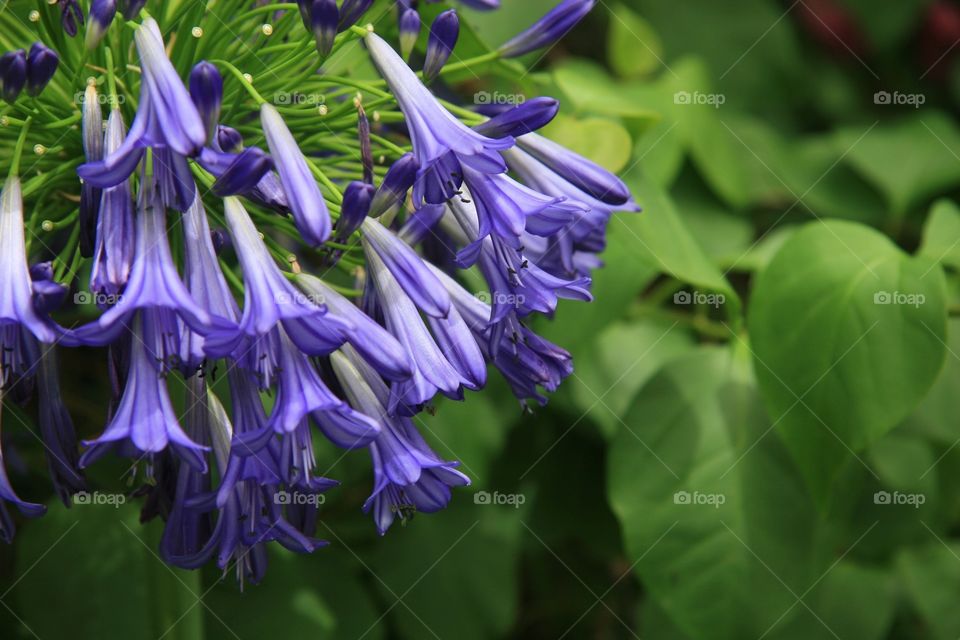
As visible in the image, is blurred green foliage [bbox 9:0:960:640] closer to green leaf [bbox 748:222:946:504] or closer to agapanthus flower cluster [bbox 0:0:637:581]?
green leaf [bbox 748:222:946:504]

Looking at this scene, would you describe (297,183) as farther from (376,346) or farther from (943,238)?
(943,238)

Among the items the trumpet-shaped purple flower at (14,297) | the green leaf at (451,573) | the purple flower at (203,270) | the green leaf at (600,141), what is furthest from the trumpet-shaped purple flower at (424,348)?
the green leaf at (451,573)

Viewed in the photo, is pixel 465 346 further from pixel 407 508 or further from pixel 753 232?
pixel 753 232

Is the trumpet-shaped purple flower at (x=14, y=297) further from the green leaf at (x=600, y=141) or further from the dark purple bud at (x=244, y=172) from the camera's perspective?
the green leaf at (x=600, y=141)

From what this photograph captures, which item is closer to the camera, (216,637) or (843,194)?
(216,637)

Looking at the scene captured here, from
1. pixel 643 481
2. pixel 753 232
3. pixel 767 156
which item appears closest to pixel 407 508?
pixel 643 481

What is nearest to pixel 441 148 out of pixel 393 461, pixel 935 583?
pixel 393 461

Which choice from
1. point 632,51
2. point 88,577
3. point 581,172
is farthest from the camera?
point 632,51
